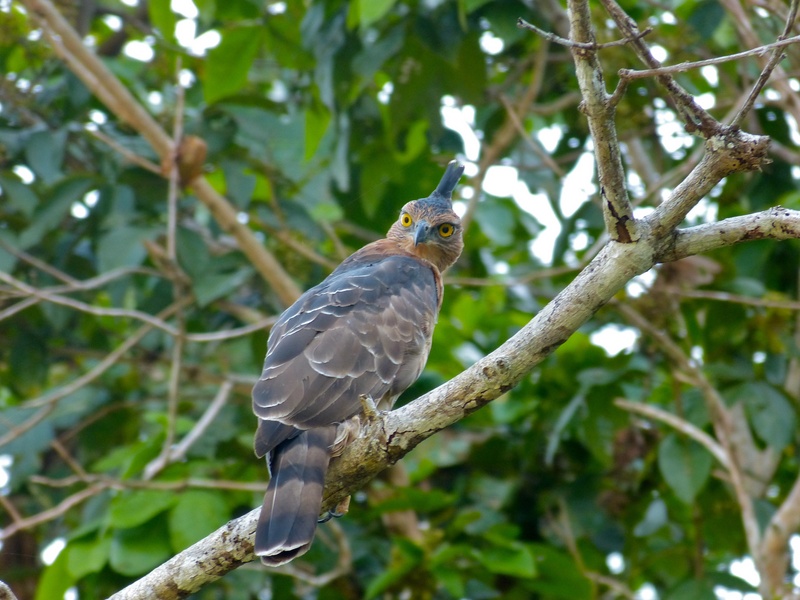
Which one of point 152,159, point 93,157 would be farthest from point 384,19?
point 93,157

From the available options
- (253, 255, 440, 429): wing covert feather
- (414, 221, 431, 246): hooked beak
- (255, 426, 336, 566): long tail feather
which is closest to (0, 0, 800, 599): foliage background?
(414, 221, 431, 246): hooked beak

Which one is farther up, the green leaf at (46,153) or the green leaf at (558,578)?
→ the green leaf at (46,153)

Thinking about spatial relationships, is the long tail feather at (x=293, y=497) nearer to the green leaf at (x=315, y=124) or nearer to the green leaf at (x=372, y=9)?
the green leaf at (x=372, y=9)

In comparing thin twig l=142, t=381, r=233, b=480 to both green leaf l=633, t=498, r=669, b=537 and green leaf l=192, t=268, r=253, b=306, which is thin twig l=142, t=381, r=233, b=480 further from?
green leaf l=633, t=498, r=669, b=537

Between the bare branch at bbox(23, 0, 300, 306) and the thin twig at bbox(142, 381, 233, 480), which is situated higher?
the bare branch at bbox(23, 0, 300, 306)

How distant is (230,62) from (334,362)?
2.19 m

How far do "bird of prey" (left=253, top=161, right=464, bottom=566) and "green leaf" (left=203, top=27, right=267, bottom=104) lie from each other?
1190 millimetres

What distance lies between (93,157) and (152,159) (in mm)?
552

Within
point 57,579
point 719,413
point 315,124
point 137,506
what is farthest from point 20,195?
point 719,413

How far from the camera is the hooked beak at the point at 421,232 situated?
4723 mm

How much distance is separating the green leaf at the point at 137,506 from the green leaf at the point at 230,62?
2.09 m

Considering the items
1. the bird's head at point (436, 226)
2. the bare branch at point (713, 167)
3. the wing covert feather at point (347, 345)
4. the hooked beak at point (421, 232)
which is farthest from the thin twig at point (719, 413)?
the bare branch at point (713, 167)

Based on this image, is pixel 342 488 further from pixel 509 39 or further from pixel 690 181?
pixel 509 39

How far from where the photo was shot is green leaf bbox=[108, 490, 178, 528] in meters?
4.50
